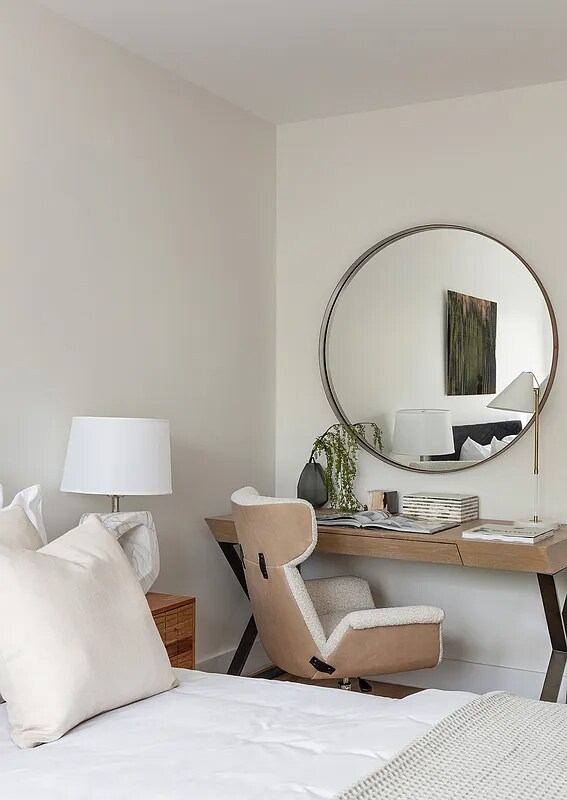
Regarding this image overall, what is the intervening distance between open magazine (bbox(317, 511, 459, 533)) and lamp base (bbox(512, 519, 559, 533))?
267 millimetres

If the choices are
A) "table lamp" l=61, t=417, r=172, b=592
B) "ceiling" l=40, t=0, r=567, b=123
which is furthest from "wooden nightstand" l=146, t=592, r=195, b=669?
"ceiling" l=40, t=0, r=567, b=123

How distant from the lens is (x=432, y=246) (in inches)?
163

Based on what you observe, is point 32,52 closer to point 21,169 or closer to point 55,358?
point 21,169

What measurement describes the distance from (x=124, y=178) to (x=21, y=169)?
55 cm

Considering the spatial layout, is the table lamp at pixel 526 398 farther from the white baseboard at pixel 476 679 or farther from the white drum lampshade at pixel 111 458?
the white drum lampshade at pixel 111 458

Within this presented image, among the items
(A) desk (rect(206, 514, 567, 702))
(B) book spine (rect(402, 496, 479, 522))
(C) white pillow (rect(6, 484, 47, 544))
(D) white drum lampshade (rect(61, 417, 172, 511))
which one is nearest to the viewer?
(C) white pillow (rect(6, 484, 47, 544))

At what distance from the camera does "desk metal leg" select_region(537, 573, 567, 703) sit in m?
3.41

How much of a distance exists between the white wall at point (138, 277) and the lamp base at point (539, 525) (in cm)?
126

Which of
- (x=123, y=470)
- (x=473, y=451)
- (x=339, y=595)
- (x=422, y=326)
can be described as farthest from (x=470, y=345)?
(x=123, y=470)

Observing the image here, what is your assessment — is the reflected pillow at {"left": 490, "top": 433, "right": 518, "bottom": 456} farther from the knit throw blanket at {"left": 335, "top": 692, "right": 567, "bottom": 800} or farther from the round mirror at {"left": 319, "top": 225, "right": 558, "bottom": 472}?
the knit throw blanket at {"left": 335, "top": 692, "right": 567, "bottom": 800}

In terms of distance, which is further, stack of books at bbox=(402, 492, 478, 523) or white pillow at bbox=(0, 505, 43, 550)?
stack of books at bbox=(402, 492, 478, 523)

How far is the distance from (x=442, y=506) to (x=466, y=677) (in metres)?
0.79

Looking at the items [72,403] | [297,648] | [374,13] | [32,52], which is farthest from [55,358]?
[374,13]

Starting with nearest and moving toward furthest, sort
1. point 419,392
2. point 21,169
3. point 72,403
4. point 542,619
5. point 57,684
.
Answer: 1. point 57,684
2. point 21,169
3. point 72,403
4. point 542,619
5. point 419,392
